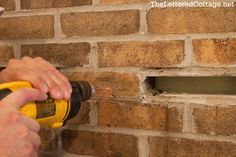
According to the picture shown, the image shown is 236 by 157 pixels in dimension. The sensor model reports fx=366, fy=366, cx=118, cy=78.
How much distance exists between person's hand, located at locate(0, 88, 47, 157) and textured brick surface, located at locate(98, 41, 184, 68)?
1.06ft

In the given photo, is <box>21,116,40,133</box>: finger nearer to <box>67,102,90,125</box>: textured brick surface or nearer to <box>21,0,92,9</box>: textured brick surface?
<box>67,102,90,125</box>: textured brick surface

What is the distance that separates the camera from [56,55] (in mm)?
1146

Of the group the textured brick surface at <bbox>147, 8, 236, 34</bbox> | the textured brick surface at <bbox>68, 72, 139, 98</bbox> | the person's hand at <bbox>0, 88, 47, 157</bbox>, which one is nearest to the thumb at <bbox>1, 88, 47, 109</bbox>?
the person's hand at <bbox>0, 88, 47, 157</bbox>

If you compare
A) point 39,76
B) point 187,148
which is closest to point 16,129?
point 39,76

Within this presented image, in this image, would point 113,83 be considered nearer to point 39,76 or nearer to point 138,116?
point 138,116

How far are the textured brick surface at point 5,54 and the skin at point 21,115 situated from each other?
28cm

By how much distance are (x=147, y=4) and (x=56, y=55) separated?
1.09 ft

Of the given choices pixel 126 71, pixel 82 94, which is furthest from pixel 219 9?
pixel 82 94

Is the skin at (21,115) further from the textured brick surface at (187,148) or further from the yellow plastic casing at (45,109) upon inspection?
the textured brick surface at (187,148)

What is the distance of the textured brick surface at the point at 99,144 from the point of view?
3.54ft

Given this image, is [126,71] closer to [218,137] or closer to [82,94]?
[82,94]

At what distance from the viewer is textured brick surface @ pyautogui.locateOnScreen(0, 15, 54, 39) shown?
114cm

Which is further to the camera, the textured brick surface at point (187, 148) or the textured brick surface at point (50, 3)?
the textured brick surface at point (50, 3)

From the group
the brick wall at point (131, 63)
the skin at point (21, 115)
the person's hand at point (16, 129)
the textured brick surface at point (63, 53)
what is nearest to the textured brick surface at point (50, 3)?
the brick wall at point (131, 63)
